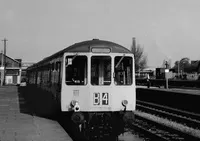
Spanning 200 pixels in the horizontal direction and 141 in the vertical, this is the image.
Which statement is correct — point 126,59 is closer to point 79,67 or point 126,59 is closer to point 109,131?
point 79,67

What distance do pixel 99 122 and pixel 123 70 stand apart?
1667 mm

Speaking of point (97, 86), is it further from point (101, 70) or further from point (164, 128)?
point (164, 128)

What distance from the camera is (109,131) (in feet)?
31.4

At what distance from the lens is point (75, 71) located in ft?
30.2

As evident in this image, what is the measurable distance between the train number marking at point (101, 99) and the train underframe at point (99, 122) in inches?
11.9

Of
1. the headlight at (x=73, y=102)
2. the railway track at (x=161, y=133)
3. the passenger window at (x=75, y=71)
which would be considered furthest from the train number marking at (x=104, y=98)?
the railway track at (x=161, y=133)

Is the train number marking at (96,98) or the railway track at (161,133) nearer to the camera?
the train number marking at (96,98)

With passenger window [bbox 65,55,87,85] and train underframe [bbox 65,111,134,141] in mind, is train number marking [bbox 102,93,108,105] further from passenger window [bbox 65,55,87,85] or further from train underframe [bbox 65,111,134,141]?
passenger window [bbox 65,55,87,85]

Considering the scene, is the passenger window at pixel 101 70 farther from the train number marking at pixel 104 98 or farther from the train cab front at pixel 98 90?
the train number marking at pixel 104 98

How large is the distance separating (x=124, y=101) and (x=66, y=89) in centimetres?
171

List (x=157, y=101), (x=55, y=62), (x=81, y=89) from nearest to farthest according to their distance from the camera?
1. (x=81, y=89)
2. (x=55, y=62)
3. (x=157, y=101)

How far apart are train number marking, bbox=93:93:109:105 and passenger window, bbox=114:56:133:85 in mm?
528

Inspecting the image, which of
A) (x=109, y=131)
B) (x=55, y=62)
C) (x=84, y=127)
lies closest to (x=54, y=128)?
(x=84, y=127)

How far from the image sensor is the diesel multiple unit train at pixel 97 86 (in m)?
9.05
